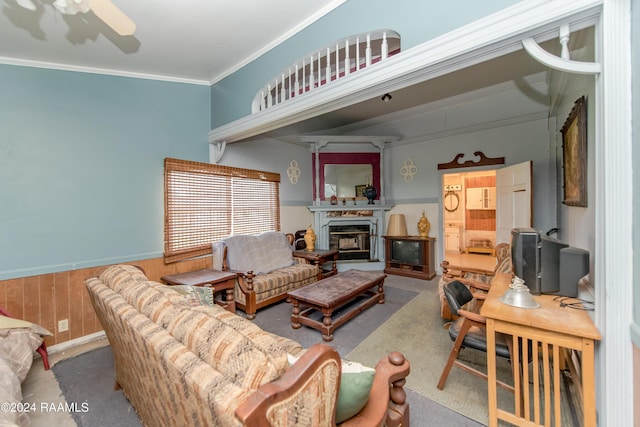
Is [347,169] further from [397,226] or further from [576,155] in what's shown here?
[576,155]

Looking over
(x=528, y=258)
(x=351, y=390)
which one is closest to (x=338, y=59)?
(x=528, y=258)

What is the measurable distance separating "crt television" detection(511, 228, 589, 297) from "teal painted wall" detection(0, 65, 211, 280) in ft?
11.3

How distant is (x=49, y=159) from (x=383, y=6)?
3.08 meters

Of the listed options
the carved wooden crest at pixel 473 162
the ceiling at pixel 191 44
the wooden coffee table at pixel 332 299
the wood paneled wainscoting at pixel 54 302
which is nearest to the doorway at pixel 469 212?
the carved wooden crest at pixel 473 162

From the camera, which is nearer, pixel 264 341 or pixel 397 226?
pixel 264 341

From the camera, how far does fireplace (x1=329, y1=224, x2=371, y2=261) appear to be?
524cm

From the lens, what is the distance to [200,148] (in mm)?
3441

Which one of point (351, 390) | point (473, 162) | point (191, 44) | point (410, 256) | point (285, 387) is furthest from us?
point (410, 256)

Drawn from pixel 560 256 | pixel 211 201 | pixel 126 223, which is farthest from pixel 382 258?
pixel 126 223

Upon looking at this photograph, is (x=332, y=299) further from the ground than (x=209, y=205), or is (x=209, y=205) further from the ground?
(x=209, y=205)

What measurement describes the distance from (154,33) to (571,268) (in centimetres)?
348

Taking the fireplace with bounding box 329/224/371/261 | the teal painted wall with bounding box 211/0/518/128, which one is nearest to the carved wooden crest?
the fireplace with bounding box 329/224/371/261

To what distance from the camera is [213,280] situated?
2924 millimetres

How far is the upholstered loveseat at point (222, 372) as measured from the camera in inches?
29.1
